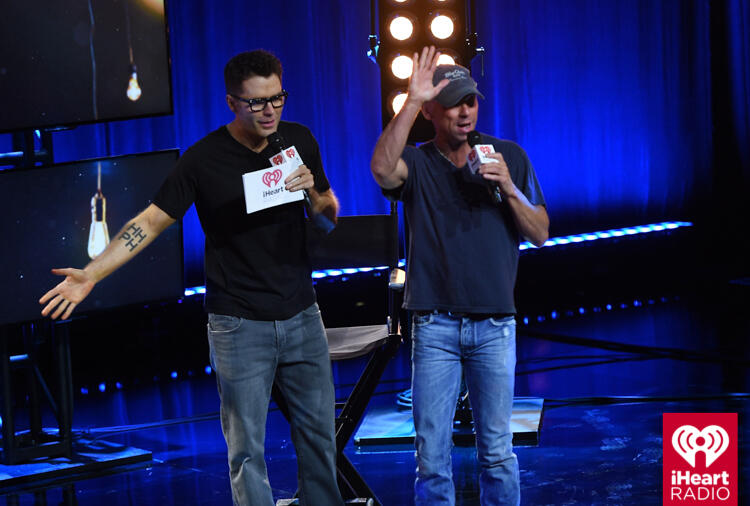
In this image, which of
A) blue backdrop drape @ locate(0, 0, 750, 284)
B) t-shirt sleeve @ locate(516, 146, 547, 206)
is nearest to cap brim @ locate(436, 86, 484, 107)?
t-shirt sleeve @ locate(516, 146, 547, 206)

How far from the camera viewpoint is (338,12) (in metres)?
7.30

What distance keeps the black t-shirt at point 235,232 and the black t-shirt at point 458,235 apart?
0.36 m

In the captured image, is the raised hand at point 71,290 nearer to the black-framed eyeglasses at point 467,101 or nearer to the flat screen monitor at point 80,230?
the black-framed eyeglasses at point 467,101

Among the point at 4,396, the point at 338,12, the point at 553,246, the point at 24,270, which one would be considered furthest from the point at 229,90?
the point at 553,246

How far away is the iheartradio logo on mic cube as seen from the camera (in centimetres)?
344

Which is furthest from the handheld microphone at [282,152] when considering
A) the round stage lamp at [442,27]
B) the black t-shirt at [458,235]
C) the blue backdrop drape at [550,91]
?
the blue backdrop drape at [550,91]

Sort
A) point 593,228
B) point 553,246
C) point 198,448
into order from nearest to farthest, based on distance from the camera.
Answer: point 198,448
point 553,246
point 593,228

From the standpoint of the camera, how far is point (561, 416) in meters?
5.12

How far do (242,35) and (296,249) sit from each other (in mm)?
4051

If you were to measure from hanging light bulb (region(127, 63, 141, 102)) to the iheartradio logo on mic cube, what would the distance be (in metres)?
2.55

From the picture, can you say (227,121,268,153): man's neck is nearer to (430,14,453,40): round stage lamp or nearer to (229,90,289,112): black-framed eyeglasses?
(229,90,289,112): black-framed eyeglasses

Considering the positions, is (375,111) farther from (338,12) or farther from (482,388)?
(482,388)

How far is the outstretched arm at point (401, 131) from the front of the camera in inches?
119

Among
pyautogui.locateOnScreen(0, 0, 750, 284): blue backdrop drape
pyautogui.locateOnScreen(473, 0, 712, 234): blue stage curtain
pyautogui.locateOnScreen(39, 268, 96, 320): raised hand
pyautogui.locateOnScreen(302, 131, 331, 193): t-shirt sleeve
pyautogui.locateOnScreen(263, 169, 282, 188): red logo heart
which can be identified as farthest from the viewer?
pyautogui.locateOnScreen(473, 0, 712, 234): blue stage curtain
